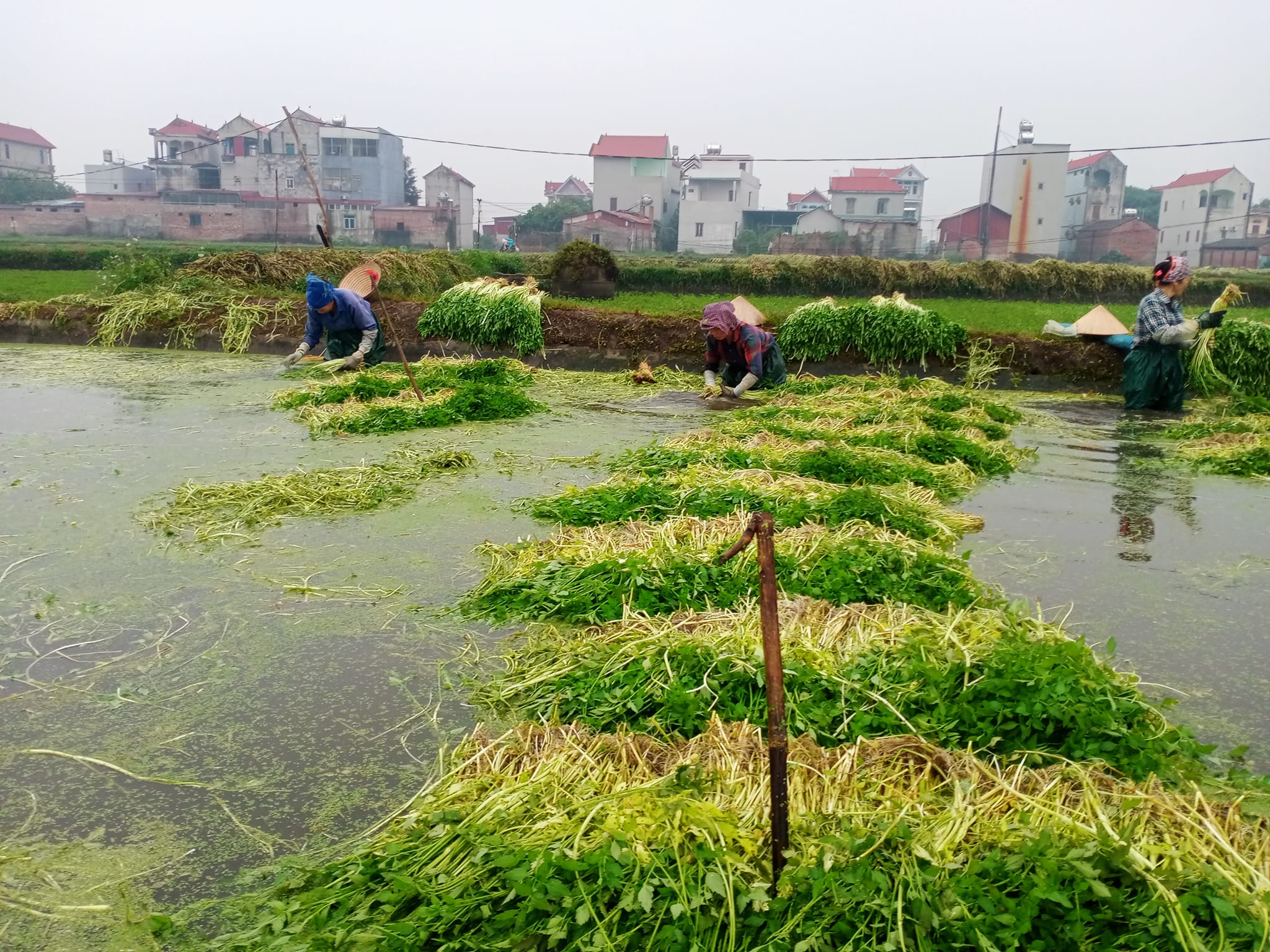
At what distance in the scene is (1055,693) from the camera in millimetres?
2516

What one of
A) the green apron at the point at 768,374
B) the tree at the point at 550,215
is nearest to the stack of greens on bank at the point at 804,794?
the green apron at the point at 768,374

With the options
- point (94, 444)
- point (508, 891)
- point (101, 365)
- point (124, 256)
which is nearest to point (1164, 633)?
point (508, 891)

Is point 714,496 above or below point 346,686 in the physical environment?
above

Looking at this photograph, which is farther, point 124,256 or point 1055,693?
point 124,256

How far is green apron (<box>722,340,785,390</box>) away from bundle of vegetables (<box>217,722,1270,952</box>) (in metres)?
8.18

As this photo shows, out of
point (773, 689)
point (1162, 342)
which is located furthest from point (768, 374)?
point (773, 689)

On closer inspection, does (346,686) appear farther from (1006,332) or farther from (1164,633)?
(1006,332)

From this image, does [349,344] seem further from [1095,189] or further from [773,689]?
[1095,189]

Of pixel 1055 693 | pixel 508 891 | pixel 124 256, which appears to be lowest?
pixel 508 891

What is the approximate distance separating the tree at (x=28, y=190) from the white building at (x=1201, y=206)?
72194 mm

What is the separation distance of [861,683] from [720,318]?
717 cm

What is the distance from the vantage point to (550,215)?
2493 inches

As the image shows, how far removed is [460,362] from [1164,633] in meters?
8.54

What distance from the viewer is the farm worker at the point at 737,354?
31.8ft
